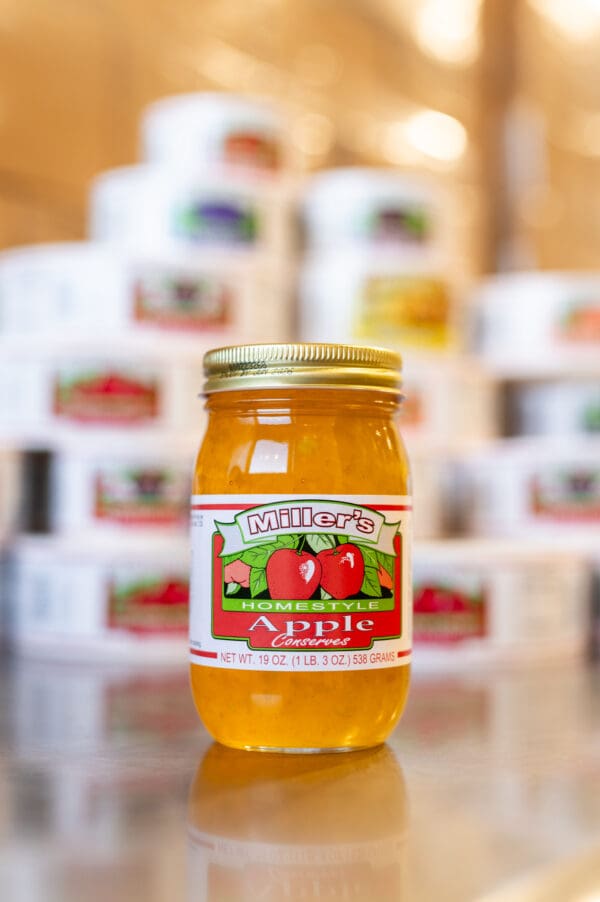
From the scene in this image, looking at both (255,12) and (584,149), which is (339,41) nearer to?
(255,12)

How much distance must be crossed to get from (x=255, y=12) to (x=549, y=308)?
851mm

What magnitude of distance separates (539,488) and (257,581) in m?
0.88

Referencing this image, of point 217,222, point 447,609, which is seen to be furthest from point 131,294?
point 447,609

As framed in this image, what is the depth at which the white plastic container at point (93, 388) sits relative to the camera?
4.56 ft

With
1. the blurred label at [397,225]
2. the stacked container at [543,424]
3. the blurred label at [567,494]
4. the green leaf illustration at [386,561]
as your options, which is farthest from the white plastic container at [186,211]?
the green leaf illustration at [386,561]

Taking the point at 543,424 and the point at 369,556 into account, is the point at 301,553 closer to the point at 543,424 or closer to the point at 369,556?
the point at 369,556

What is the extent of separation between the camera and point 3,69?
1.65 m

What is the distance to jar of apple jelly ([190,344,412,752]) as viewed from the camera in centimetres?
76

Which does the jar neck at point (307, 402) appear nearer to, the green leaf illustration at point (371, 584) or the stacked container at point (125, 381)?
the green leaf illustration at point (371, 584)

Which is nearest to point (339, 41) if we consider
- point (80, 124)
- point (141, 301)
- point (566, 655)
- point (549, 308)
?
point (80, 124)

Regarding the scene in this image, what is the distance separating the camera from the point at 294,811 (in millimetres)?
670

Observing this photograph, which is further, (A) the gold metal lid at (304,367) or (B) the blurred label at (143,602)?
(B) the blurred label at (143,602)

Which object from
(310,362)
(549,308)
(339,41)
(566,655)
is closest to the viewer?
(310,362)

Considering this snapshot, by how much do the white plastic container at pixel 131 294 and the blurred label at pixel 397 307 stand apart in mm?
142
